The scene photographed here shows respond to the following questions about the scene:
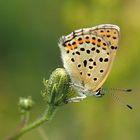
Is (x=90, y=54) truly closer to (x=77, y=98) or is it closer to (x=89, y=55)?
(x=89, y=55)

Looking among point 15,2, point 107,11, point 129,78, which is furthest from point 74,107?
point 15,2

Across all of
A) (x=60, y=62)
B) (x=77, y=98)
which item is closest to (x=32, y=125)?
(x=77, y=98)

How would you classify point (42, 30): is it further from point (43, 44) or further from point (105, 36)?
point (105, 36)

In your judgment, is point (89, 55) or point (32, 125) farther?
point (89, 55)

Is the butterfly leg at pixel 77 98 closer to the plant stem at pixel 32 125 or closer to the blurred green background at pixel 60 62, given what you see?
the plant stem at pixel 32 125

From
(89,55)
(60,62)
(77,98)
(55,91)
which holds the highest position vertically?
(89,55)

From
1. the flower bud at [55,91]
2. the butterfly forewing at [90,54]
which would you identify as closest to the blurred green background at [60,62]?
the butterfly forewing at [90,54]

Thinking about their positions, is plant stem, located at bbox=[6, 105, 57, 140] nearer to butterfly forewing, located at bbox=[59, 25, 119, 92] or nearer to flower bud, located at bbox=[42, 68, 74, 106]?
flower bud, located at bbox=[42, 68, 74, 106]

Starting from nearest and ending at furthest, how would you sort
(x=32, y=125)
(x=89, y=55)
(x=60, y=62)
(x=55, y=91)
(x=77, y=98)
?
1. (x=32, y=125)
2. (x=55, y=91)
3. (x=77, y=98)
4. (x=89, y=55)
5. (x=60, y=62)
